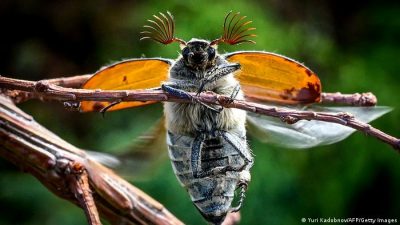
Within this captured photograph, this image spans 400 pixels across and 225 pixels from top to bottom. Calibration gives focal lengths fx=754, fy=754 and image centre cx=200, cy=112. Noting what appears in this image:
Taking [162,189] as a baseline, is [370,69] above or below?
above

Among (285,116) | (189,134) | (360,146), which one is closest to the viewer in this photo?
(285,116)

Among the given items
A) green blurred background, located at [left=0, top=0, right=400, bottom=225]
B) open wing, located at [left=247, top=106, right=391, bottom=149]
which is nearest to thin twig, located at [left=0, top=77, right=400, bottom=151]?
open wing, located at [left=247, top=106, right=391, bottom=149]

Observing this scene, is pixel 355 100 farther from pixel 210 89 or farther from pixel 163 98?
pixel 163 98

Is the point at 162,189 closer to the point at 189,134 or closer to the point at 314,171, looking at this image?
the point at 314,171

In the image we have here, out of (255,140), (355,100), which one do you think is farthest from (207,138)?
(255,140)

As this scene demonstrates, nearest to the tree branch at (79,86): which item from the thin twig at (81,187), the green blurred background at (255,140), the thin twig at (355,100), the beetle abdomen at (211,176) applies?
the thin twig at (355,100)

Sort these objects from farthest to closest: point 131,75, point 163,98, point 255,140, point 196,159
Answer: point 255,140 → point 131,75 → point 196,159 → point 163,98

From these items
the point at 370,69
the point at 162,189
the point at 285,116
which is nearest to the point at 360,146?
the point at 370,69
